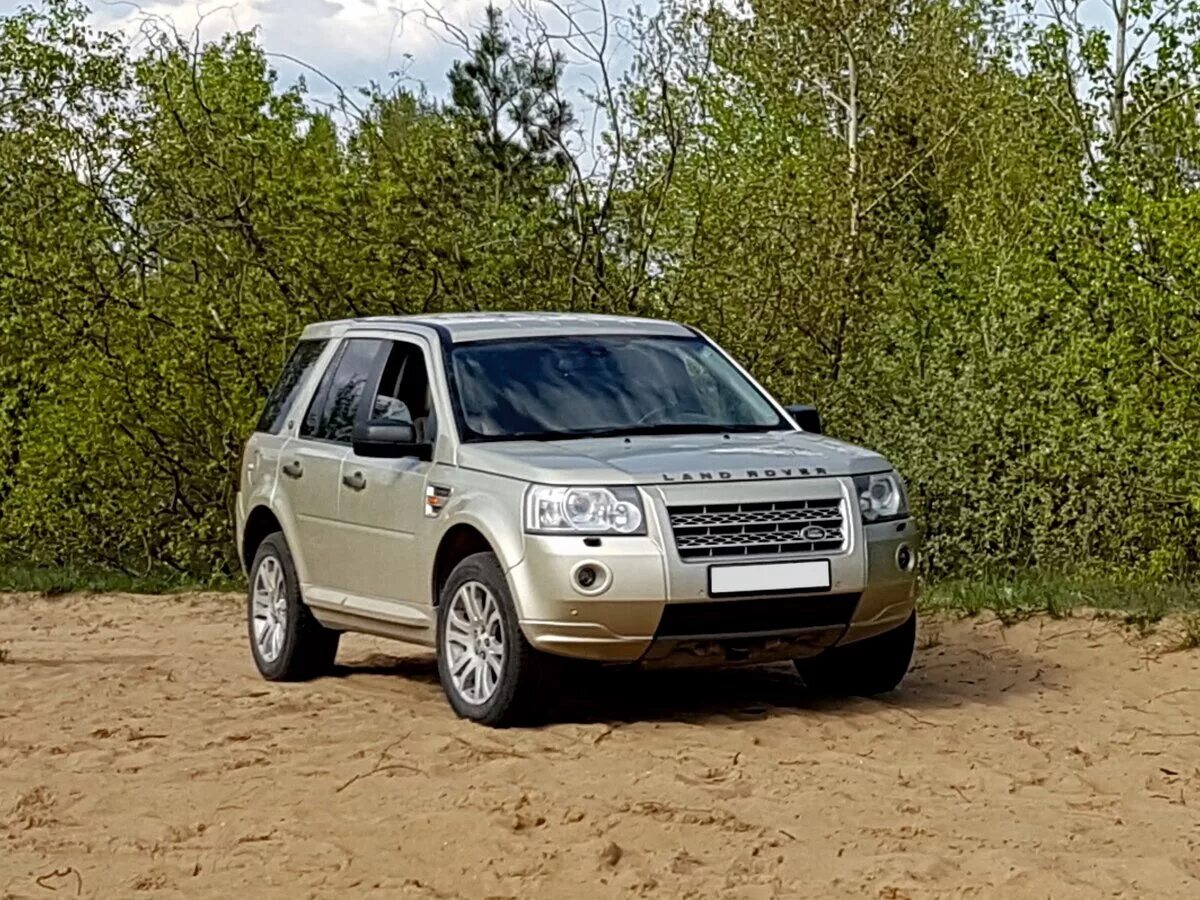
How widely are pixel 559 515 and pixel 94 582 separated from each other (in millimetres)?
10696

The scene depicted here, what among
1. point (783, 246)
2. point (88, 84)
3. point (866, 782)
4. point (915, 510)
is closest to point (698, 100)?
point (783, 246)

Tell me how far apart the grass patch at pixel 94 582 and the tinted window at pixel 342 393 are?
7.33 meters

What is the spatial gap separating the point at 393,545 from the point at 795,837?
3499 mm

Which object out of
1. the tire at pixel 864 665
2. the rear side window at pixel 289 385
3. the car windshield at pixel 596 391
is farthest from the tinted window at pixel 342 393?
the tire at pixel 864 665

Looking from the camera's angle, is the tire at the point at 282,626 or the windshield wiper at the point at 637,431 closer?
the windshield wiper at the point at 637,431

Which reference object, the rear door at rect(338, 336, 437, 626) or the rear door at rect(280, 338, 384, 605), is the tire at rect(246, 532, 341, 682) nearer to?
the rear door at rect(280, 338, 384, 605)

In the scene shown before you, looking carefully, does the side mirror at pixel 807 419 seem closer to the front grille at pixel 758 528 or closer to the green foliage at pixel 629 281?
the front grille at pixel 758 528

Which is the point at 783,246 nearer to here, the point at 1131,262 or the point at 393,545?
the point at 1131,262

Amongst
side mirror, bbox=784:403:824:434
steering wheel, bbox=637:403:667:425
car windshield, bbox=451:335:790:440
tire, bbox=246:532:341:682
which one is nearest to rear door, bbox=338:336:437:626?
car windshield, bbox=451:335:790:440

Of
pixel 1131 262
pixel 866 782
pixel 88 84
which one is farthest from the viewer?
pixel 88 84

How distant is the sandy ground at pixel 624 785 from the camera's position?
21.7 feet

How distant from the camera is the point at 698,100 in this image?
59.3 feet

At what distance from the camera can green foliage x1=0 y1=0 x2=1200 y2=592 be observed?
16359 mm

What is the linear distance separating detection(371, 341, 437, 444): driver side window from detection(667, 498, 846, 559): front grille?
1551 millimetres
